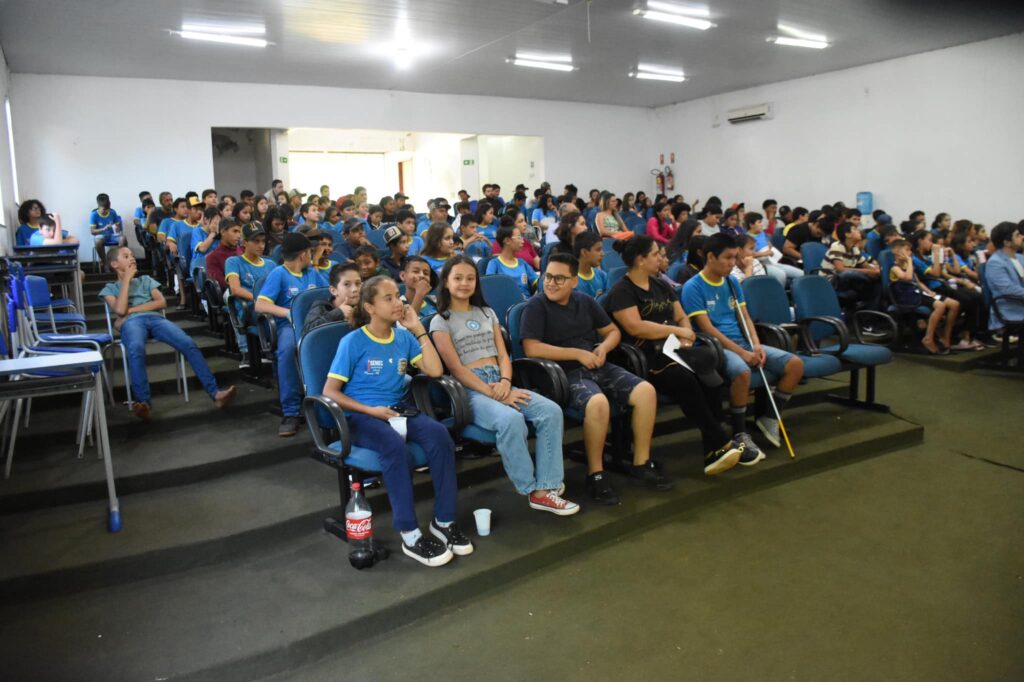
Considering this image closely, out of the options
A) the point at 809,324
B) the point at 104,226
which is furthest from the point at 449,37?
the point at 809,324

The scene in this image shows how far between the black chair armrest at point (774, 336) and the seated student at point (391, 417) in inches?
93.9

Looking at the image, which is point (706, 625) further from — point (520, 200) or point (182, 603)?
point (520, 200)

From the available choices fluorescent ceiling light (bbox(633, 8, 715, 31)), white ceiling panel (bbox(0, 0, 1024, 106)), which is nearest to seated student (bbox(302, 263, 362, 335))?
white ceiling panel (bbox(0, 0, 1024, 106))

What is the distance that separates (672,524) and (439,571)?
45.2 inches

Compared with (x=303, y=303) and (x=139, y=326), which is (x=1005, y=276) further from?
(x=139, y=326)

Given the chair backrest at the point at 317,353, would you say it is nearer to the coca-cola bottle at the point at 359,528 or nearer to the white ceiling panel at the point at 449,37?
the coca-cola bottle at the point at 359,528

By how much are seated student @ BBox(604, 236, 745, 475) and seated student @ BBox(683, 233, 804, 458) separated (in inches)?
6.1

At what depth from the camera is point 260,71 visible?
34.1ft

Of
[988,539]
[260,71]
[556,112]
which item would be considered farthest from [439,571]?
[556,112]

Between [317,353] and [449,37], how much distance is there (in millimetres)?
6857

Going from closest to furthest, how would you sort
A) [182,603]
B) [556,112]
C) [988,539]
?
[182,603], [988,539], [556,112]

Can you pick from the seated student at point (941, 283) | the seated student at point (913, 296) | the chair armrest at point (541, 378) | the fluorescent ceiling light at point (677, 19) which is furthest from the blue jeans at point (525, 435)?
the fluorescent ceiling light at point (677, 19)

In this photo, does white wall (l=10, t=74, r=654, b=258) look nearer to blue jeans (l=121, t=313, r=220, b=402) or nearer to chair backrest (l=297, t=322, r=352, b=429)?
blue jeans (l=121, t=313, r=220, b=402)

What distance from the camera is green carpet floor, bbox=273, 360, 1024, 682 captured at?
7.38ft
